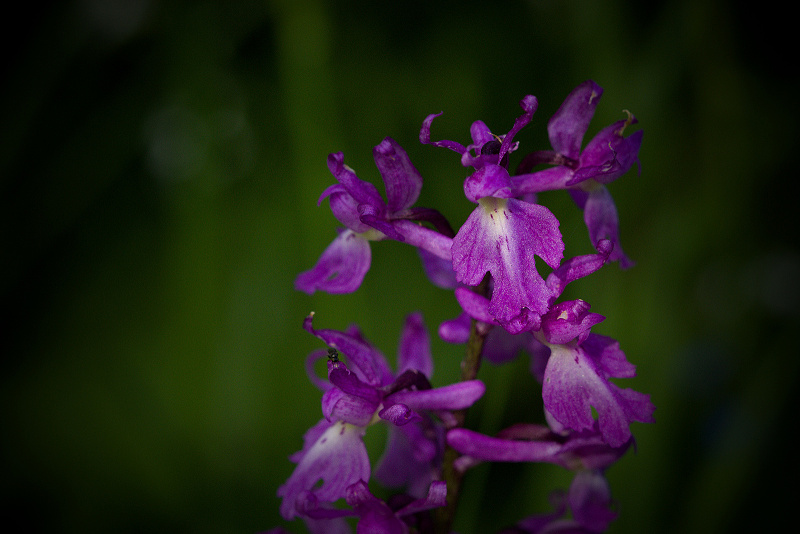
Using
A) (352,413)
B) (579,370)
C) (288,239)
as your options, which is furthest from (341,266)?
(288,239)

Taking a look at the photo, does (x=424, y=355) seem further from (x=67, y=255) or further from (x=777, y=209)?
(x=777, y=209)

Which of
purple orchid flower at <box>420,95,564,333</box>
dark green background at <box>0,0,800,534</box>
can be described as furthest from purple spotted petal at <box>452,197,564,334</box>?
dark green background at <box>0,0,800,534</box>

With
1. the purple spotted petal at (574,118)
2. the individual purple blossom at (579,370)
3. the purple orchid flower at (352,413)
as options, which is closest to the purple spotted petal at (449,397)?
the purple orchid flower at (352,413)

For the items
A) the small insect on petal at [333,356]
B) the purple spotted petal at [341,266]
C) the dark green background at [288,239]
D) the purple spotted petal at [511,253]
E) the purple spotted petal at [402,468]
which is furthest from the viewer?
the dark green background at [288,239]

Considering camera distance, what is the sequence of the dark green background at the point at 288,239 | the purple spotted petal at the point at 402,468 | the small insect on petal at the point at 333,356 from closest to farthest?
the small insect on petal at the point at 333,356
the purple spotted petal at the point at 402,468
the dark green background at the point at 288,239

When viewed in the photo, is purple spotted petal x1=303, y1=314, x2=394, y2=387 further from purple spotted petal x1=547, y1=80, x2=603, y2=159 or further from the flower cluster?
purple spotted petal x1=547, y1=80, x2=603, y2=159

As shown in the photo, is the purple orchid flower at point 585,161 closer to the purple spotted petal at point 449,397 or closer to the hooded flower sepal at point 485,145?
the hooded flower sepal at point 485,145
